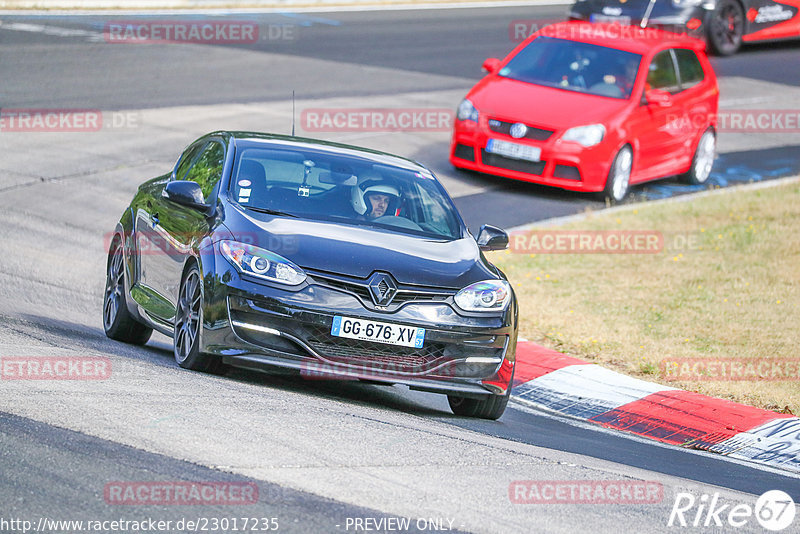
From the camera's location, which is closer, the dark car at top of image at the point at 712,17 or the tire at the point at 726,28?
the dark car at top of image at the point at 712,17

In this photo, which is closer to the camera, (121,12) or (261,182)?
(261,182)

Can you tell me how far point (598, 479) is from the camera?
684cm

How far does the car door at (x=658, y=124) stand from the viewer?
17406 millimetres

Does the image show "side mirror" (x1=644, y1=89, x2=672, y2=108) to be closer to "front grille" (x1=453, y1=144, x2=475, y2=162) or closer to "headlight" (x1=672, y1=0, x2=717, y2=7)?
"front grille" (x1=453, y1=144, x2=475, y2=162)

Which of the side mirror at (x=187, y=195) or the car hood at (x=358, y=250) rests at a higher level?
the side mirror at (x=187, y=195)

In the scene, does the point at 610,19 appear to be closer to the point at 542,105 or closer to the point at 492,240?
the point at 542,105

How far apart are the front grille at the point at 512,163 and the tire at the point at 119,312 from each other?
24.7 ft

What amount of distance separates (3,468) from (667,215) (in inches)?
469

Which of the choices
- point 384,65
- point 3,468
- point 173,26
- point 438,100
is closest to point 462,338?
point 3,468

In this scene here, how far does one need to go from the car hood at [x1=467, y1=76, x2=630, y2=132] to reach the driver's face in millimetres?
7892

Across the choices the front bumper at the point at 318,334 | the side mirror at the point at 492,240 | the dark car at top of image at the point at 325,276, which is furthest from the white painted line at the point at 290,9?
the front bumper at the point at 318,334

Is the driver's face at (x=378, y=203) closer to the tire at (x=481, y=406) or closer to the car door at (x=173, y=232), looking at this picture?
the car door at (x=173, y=232)

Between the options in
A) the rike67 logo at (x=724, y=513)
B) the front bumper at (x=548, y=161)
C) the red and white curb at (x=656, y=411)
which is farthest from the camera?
the front bumper at (x=548, y=161)

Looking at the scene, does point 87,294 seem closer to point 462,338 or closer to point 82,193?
point 82,193
